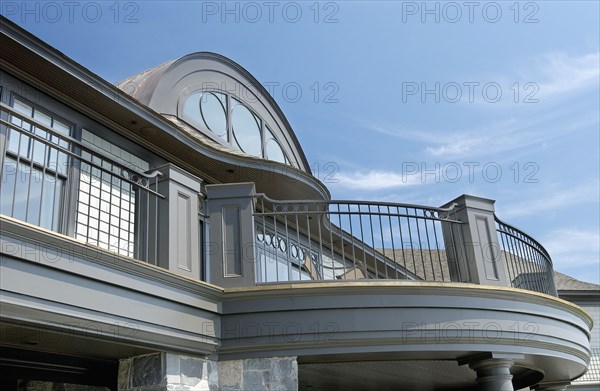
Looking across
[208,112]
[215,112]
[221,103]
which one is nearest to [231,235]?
[208,112]

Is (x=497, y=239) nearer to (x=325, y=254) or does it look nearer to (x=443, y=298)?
(x=443, y=298)

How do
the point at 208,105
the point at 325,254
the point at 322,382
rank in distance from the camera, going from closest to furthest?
the point at 322,382, the point at 208,105, the point at 325,254

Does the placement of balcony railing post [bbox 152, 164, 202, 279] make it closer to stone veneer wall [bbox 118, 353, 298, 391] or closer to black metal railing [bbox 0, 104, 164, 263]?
black metal railing [bbox 0, 104, 164, 263]

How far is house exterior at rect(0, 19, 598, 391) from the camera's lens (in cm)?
552

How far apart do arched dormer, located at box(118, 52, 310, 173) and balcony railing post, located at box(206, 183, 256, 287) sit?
3707 millimetres

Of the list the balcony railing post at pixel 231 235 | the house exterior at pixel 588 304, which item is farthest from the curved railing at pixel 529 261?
the house exterior at pixel 588 304

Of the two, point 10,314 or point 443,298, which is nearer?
point 10,314

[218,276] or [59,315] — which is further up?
[218,276]

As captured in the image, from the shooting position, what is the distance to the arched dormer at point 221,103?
1082 centimetres

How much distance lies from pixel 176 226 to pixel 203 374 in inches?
61.0

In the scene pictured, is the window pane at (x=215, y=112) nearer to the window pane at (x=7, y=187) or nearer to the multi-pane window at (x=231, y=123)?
the multi-pane window at (x=231, y=123)

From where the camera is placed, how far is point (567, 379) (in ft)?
33.5

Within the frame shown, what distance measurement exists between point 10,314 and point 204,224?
568 cm

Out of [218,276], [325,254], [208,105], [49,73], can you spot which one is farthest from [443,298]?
[325,254]
